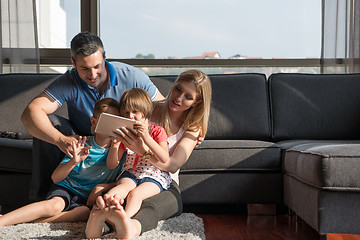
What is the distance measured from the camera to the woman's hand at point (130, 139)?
5.70 feet

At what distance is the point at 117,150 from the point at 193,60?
2.07m

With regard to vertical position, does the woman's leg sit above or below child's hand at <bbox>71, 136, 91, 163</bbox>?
below

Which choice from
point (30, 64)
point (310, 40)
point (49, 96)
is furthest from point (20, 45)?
point (310, 40)

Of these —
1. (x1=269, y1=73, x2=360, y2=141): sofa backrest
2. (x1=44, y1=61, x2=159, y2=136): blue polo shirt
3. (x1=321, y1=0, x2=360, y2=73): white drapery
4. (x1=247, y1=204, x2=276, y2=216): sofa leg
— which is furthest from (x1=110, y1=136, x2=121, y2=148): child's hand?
(x1=321, y1=0, x2=360, y2=73): white drapery

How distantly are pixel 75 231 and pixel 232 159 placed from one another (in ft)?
3.09

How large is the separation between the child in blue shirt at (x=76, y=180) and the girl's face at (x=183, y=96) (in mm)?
264

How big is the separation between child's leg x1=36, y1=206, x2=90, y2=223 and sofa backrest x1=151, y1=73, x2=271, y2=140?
1119 mm

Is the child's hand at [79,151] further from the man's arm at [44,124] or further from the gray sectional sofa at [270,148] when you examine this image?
the gray sectional sofa at [270,148]

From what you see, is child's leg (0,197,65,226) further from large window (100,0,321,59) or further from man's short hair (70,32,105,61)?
large window (100,0,321,59)

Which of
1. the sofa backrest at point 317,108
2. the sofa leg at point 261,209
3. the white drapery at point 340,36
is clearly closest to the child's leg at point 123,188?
the sofa leg at point 261,209

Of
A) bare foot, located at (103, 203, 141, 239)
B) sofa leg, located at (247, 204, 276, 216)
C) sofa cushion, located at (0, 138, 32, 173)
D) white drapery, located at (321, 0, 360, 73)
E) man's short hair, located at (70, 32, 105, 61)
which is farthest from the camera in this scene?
white drapery, located at (321, 0, 360, 73)

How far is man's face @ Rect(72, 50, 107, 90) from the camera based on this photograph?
1.96 metres

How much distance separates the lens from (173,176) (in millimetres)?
2115

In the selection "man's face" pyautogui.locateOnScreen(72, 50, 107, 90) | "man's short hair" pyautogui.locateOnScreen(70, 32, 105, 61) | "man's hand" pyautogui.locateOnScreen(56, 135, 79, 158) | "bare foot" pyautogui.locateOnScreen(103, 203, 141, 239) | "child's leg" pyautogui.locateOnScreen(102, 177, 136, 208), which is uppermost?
"man's short hair" pyautogui.locateOnScreen(70, 32, 105, 61)
